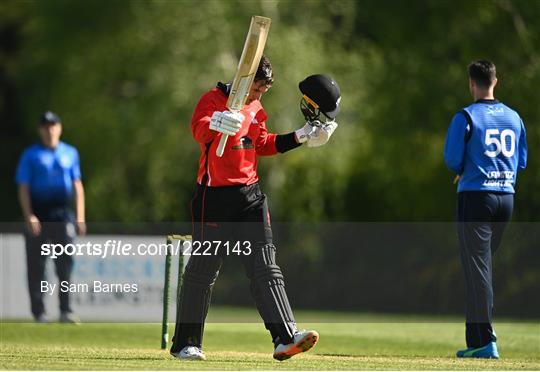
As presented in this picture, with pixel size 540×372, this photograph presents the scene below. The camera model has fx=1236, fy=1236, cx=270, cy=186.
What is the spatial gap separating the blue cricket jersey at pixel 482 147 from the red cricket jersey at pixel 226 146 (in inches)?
71.0

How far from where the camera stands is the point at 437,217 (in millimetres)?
24016

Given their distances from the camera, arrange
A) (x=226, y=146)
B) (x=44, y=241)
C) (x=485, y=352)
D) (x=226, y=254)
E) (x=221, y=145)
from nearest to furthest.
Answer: (x=221, y=145), (x=226, y=146), (x=226, y=254), (x=485, y=352), (x=44, y=241)

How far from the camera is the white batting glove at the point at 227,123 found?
8.60m

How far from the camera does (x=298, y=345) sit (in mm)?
8703

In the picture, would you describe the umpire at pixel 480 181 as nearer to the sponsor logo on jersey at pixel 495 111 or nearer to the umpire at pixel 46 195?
the sponsor logo on jersey at pixel 495 111

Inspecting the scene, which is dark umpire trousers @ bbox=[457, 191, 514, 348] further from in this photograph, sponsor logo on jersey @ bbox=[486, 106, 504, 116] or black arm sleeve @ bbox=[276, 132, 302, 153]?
black arm sleeve @ bbox=[276, 132, 302, 153]

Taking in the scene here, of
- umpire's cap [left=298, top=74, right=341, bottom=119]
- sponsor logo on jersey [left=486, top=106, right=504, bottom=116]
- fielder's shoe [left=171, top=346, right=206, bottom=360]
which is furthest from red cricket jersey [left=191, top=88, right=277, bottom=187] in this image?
sponsor logo on jersey [left=486, top=106, right=504, bottom=116]

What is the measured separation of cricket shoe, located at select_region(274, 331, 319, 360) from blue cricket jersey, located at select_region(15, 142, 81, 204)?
5508 millimetres

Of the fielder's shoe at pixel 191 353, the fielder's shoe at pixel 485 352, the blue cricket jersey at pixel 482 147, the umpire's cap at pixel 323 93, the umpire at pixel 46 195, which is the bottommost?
the fielder's shoe at pixel 485 352

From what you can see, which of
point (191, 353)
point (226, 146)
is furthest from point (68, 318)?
point (226, 146)

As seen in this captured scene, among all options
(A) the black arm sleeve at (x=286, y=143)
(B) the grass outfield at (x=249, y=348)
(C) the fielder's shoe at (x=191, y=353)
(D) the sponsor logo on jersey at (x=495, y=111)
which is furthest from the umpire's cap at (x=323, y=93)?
(C) the fielder's shoe at (x=191, y=353)

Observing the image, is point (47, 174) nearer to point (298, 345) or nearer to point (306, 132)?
point (306, 132)

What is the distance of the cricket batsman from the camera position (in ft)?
29.5

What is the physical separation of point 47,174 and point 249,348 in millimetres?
3984
